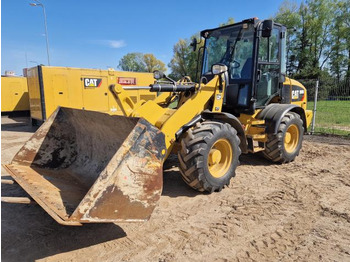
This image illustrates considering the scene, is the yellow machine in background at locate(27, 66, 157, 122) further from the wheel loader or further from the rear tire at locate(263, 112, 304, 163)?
the rear tire at locate(263, 112, 304, 163)

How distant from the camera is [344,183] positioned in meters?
4.45

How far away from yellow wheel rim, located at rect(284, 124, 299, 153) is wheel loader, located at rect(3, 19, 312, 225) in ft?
0.07

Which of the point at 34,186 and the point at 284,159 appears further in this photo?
the point at 284,159

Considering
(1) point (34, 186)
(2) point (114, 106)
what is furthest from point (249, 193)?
(2) point (114, 106)

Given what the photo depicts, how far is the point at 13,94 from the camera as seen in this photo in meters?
14.6

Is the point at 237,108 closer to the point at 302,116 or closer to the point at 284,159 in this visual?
the point at 284,159

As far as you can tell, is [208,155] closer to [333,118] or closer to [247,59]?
[247,59]

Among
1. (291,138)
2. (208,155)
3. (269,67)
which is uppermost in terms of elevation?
(269,67)

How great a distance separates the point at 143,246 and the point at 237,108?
10.8ft

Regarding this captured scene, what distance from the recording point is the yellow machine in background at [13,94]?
46.9 ft

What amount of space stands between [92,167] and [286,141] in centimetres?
404

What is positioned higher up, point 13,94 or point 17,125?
point 13,94

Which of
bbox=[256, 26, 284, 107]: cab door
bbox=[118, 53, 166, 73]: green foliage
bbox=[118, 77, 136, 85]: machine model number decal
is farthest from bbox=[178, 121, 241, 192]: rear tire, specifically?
bbox=[118, 53, 166, 73]: green foliage

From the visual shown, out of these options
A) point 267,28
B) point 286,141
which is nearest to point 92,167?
point 267,28
